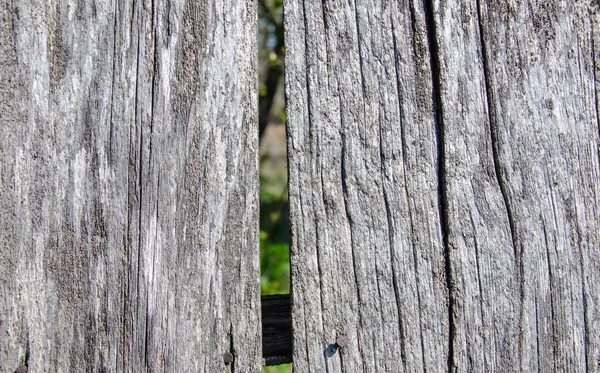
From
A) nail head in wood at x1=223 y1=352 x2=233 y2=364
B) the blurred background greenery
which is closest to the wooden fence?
nail head in wood at x1=223 y1=352 x2=233 y2=364

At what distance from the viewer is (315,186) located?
1.41 meters

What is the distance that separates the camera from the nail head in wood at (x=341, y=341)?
55.0 inches

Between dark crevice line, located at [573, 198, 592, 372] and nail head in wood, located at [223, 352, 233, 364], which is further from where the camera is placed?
dark crevice line, located at [573, 198, 592, 372]

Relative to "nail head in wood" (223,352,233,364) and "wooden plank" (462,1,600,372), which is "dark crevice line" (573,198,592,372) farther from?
"nail head in wood" (223,352,233,364)

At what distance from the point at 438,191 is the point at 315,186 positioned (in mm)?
322

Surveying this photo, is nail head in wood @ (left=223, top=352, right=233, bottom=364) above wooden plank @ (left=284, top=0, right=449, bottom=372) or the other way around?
the other way around

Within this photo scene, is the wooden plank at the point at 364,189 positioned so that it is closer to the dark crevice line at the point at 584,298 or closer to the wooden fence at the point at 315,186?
the wooden fence at the point at 315,186

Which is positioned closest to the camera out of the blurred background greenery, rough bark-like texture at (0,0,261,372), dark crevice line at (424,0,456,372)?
rough bark-like texture at (0,0,261,372)

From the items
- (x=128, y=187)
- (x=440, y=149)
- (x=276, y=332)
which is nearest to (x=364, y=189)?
(x=440, y=149)

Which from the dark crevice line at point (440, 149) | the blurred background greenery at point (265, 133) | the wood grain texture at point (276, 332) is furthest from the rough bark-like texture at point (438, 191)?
the blurred background greenery at point (265, 133)

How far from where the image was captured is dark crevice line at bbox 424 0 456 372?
56.5 inches

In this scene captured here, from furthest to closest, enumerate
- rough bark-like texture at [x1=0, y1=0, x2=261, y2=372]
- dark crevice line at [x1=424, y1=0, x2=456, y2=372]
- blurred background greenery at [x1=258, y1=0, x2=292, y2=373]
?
blurred background greenery at [x1=258, y1=0, x2=292, y2=373] → dark crevice line at [x1=424, y1=0, x2=456, y2=372] → rough bark-like texture at [x1=0, y1=0, x2=261, y2=372]

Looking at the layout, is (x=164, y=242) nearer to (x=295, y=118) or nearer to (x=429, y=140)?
(x=295, y=118)

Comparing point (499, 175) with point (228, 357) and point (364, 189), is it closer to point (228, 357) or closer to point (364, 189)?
point (364, 189)
